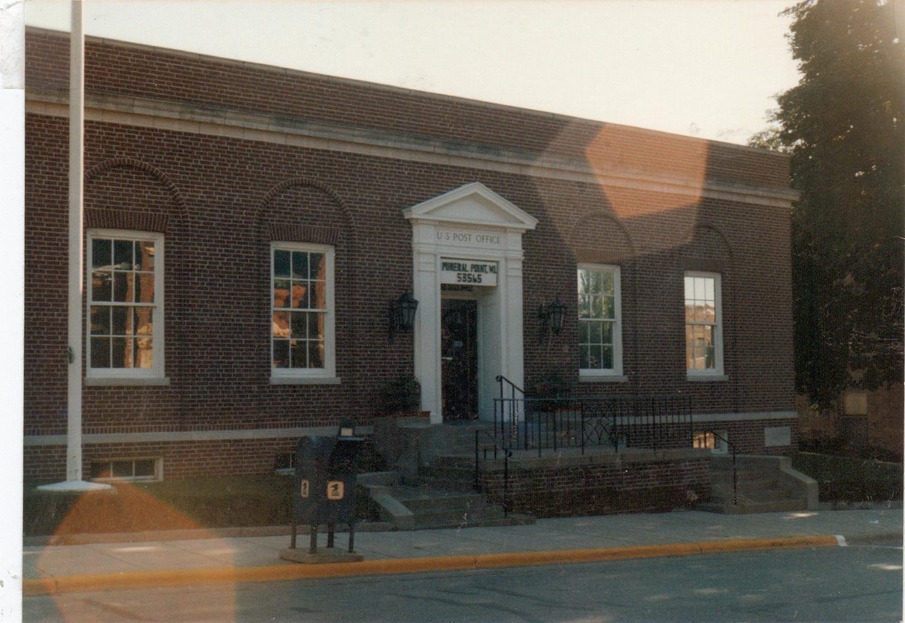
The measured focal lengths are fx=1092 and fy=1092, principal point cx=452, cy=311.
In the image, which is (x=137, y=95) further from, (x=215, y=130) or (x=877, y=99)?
(x=877, y=99)

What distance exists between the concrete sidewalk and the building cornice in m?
6.69

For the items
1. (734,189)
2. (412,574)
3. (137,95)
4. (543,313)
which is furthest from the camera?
(734,189)

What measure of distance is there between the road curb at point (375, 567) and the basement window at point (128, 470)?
6135 mm

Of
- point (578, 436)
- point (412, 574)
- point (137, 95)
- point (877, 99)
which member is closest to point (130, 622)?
point (412, 574)

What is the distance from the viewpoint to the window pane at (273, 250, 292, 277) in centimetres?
1753

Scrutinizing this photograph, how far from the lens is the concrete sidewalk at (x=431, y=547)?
1034cm

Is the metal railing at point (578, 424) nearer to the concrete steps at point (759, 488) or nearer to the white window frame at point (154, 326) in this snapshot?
the concrete steps at point (759, 488)

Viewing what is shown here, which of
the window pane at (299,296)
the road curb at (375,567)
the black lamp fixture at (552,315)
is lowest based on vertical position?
the road curb at (375,567)

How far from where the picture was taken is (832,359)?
2994 centimetres

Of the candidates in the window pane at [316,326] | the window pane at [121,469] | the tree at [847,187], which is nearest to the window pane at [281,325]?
the window pane at [316,326]

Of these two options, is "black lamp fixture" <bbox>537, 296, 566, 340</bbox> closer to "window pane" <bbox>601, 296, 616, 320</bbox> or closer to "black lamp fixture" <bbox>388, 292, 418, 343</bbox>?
"window pane" <bbox>601, 296, 616, 320</bbox>

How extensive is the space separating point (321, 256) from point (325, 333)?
4.17 feet

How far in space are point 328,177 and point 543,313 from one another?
4.85 m

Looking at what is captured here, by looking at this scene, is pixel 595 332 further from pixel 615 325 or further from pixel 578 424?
pixel 578 424
